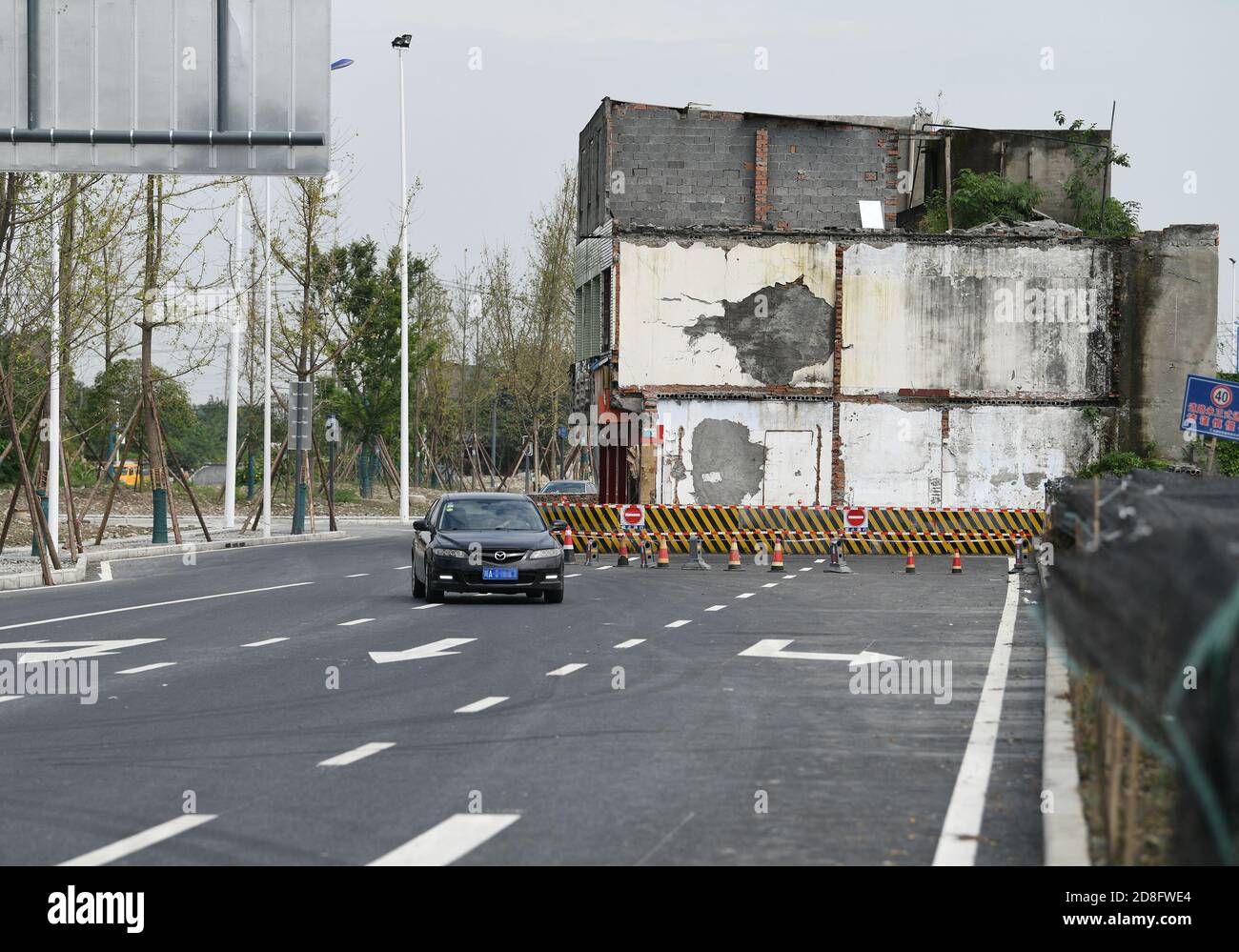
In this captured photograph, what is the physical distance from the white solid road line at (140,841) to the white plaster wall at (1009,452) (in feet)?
123

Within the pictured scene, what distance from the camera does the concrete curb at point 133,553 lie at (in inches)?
1109

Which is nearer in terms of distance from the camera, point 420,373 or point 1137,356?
point 1137,356

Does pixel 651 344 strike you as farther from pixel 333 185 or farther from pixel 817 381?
pixel 333 185

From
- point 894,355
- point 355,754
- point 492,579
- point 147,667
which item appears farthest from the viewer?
point 894,355

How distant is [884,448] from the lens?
44406 millimetres

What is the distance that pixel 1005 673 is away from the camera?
586 inches

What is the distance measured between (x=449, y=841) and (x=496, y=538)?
15405 millimetres

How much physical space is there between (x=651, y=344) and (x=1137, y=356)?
1238cm

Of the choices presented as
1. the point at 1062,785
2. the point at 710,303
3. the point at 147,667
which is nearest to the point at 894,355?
the point at 710,303

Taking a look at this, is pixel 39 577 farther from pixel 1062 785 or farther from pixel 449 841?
pixel 1062 785

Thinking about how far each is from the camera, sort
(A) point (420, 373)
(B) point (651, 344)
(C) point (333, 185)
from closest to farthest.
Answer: (B) point (651, 344) → (C) point (333, 185) → (A) point (420, 373)

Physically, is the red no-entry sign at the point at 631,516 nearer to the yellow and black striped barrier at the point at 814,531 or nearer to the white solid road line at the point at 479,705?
the yellow and black striped barrier at the point at 814,531

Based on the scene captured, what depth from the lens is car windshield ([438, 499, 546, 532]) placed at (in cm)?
2419
